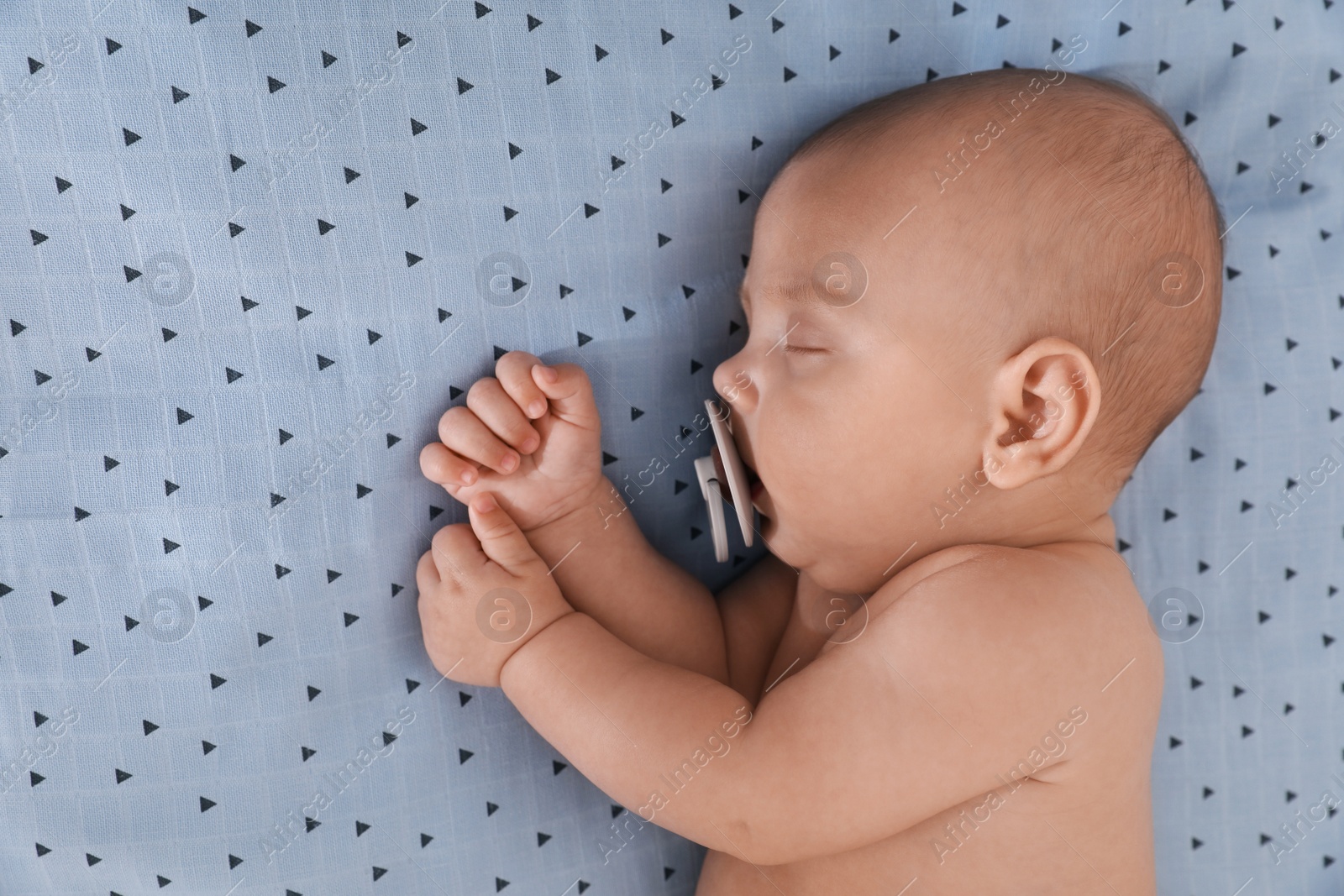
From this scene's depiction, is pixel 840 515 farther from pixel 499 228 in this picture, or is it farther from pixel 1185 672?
pixel 1185 672

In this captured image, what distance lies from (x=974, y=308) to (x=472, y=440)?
1.58ft

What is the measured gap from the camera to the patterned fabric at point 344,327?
826 mm

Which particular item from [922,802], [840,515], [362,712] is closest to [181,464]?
[362,712]

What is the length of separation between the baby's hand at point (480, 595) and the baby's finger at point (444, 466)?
0.03m

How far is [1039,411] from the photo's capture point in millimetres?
852

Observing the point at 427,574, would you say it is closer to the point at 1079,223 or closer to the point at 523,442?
the point at 523,442

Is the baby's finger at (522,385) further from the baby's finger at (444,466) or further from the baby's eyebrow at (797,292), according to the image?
the baby's eyebrow at (797,292)

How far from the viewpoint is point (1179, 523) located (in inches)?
45.8

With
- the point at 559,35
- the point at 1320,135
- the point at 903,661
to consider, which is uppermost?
the point at 559,35

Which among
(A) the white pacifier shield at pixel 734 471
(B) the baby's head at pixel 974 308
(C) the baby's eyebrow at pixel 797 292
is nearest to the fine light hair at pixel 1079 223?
(B) the baby's head at pixel 974 308

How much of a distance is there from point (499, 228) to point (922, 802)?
67 cm

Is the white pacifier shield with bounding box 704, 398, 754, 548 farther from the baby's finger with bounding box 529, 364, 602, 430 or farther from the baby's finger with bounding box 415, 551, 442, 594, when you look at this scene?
the baby's finger with bounding box 415, 551, 442, 594

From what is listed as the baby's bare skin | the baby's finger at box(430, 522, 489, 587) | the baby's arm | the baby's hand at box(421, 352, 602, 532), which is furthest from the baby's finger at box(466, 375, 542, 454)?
the baby's bare skin

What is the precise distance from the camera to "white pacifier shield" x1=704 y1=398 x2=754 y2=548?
935mm
